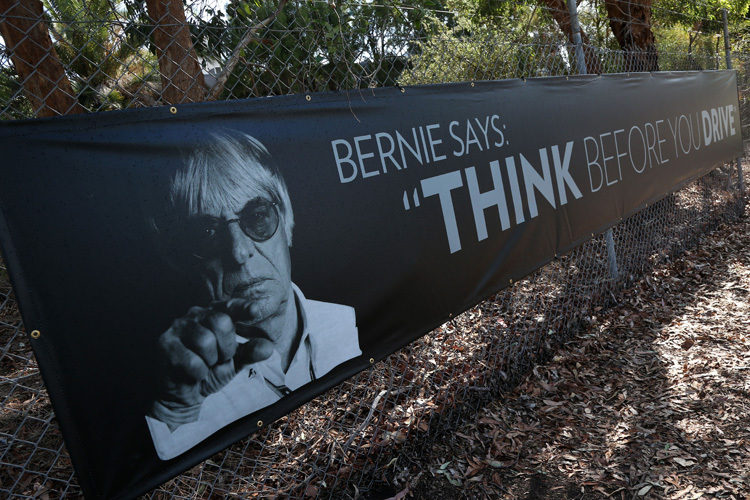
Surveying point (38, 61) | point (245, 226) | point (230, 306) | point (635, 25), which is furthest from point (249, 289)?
point (635, 25)

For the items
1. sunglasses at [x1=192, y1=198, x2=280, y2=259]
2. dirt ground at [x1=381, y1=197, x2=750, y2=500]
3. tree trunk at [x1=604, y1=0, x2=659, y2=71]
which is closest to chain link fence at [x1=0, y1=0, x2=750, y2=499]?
dirt ground at [x1=381, y1=197, x2=750, y2=500]

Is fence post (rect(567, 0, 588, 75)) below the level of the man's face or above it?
above

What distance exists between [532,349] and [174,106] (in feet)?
10.3

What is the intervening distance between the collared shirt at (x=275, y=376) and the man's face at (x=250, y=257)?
13 cm

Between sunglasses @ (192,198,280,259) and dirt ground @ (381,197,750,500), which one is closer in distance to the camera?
sunglasses @ (192,198,280,259)

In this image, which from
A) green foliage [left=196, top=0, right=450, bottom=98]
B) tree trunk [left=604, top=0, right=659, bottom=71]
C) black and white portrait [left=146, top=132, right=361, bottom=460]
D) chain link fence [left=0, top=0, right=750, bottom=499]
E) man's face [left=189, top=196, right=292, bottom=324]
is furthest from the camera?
tree trunk [left=604, top=0, right=659, bottom=71]

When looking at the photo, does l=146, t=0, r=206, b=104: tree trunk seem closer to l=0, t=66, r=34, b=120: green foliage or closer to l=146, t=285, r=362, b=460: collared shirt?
l=0, t=66, r=34, b=120: green foliage

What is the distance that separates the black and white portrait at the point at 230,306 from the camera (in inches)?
74.4

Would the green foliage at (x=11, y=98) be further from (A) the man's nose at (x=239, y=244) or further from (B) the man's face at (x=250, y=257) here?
(A) the man's nose at (x=239, y=244)

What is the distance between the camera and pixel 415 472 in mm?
2969

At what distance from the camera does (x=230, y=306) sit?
2035 millimetres

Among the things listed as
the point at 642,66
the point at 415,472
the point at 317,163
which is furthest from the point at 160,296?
the point at 642,66

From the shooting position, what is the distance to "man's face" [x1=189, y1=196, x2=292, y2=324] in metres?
2.00

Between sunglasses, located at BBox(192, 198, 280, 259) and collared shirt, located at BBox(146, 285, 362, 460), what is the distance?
0.95 ft
